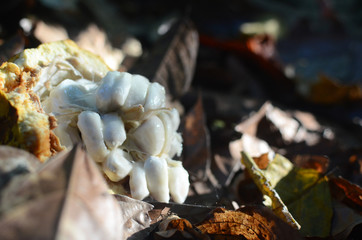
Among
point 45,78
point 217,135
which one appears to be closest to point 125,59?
point 217,135

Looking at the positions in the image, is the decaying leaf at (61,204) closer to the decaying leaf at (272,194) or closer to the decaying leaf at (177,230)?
the decaying leaf at (177,230)

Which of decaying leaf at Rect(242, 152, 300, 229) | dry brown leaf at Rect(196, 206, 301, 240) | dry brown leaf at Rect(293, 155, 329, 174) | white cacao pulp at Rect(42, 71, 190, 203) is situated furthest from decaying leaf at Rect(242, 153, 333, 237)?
white cacao pulp at Rect(42, 71, 190, 203)

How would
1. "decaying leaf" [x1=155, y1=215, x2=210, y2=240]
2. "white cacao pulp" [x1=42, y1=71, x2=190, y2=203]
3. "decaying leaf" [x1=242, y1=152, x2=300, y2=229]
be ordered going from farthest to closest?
"decaying leaf" [x1=242, y1=152, x2=300, y2=229], "white cacao pulp" [x1=42, y1=71, x2=190, y2=203], "decaying leaf" [x1=155, y1=215, x2=210, y2=240]

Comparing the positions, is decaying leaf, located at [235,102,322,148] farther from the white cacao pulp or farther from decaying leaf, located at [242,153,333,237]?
the white cacao pulp

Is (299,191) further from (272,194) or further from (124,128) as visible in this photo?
(124,128)

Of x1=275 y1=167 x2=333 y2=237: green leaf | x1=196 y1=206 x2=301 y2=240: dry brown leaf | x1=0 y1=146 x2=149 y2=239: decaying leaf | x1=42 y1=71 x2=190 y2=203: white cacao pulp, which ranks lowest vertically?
x1=275 y1=167 x2=333 y2=237: green leaf

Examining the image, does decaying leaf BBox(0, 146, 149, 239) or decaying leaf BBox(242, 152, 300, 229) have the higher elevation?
decaying leaf BBox(0, 146, 149, 239)

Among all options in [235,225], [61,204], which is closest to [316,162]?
[235,225]

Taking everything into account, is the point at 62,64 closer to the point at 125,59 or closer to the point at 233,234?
the point at 233,234
